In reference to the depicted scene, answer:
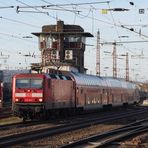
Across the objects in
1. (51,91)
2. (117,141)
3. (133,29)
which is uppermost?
(133,29)

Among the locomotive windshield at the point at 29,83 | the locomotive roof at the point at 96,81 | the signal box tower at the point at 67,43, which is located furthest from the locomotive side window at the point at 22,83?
the signal box tower at the point at 67,43

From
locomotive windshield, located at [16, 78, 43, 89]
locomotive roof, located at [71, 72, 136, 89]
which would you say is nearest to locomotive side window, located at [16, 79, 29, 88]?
locomotive windshield, located at [16, 78, 43, 89]

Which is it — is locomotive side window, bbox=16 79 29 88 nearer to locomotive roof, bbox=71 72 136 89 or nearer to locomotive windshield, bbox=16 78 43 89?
locomotive windshield, bbox=16 78 43 89

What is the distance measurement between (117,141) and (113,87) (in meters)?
35.3

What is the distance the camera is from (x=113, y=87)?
54688 mm

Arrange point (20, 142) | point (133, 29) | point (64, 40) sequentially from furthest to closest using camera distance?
1. point (64, 40)
2. point (133, 29)
3. point (20, 142)

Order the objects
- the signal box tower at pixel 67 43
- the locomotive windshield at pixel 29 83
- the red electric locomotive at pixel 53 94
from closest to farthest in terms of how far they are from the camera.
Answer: the red electric locomotive at pixel 53 94
the locomotive windshield at pixel 29 83
the signal box tower at pixel 67 43

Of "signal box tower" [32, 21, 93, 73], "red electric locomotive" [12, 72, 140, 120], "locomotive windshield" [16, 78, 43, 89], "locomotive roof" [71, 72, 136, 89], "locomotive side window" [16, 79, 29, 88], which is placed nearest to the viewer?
"red electric locomotive" [12, 72, 140, 120]

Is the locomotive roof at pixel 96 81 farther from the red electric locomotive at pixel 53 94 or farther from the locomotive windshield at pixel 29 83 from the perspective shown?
the locomotive windshield at pixel 29 83

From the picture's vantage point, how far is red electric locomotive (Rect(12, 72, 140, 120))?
3170 centimetres

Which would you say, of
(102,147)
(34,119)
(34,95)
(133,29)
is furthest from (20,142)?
(133,29)

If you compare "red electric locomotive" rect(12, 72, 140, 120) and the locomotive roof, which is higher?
the locomotive roof

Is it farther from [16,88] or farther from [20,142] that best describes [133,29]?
[20,142]

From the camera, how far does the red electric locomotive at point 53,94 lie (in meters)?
31.7
